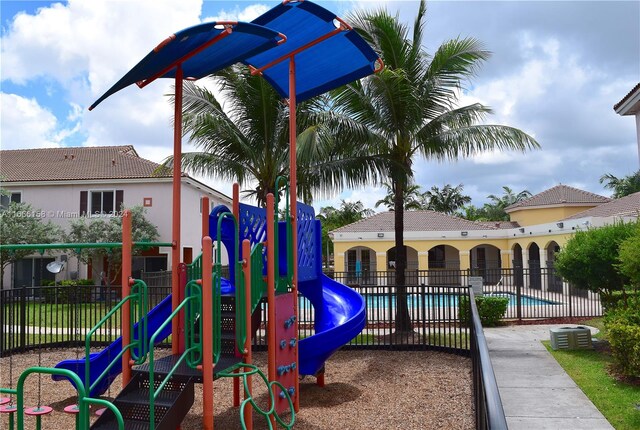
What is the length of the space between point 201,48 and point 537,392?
6.88 m

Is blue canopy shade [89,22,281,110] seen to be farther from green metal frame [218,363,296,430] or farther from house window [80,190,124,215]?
house window [80,190,124,215]

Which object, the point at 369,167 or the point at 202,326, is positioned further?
the point at 369,167

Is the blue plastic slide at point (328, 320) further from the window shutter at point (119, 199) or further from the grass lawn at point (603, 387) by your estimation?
the window shutter at point (119, 199)

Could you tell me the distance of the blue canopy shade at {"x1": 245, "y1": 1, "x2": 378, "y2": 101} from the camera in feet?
21.2

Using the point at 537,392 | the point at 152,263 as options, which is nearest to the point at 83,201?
the point at 152,263

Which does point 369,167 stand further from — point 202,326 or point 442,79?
point 202,326

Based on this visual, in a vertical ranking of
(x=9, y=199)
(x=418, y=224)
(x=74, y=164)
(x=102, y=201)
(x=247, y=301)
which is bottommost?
(x=247, y=301)

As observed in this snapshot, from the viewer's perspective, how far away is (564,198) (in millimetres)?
36375

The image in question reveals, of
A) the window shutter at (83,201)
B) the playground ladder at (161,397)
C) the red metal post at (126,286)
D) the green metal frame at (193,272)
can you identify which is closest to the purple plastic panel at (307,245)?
the green metal frame at (193,272)

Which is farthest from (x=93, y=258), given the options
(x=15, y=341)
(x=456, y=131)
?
(x=456, y=131)

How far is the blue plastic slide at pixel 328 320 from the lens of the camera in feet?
25.2

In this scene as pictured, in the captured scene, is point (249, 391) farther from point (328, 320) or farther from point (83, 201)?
point (83, 201)

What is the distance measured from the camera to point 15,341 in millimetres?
12422

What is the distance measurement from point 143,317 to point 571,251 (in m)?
10.6
